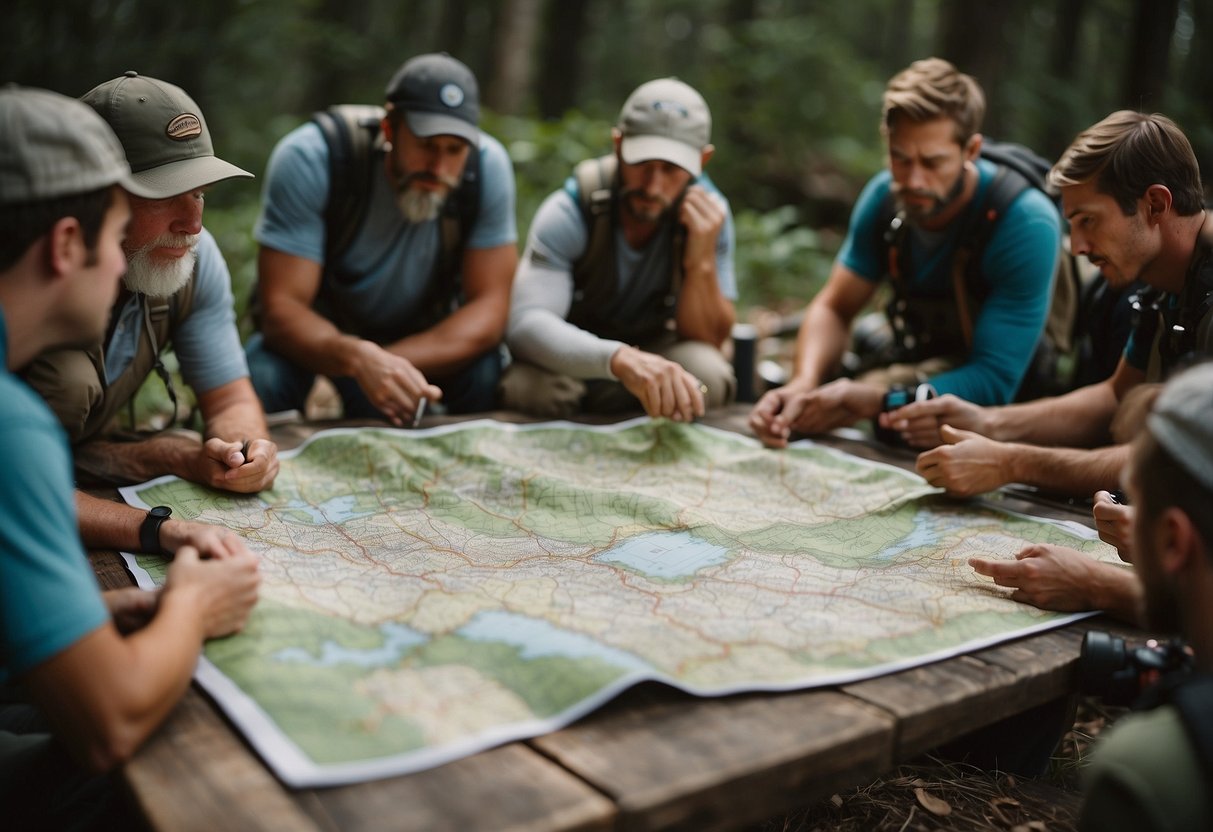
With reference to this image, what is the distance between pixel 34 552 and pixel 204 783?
0.47 metres

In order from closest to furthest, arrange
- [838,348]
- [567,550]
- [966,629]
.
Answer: [966,629], [567,550], [838,348]

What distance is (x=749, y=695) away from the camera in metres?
2.03

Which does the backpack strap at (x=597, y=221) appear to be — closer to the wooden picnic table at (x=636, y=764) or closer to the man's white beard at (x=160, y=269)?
the man's white beard at (x=160, y=269)

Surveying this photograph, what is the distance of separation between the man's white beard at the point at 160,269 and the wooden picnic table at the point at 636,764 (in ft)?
4.77

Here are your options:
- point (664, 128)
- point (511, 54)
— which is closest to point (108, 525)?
point (664, 128)

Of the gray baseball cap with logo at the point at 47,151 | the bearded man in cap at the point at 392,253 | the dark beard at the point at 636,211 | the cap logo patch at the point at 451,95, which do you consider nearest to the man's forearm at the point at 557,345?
the bearded man in cap at the point at 392,253

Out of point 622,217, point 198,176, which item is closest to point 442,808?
point 198,176

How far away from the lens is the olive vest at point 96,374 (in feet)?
9.34

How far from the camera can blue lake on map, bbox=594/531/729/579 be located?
2654 millimetres

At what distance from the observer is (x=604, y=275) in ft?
14.2

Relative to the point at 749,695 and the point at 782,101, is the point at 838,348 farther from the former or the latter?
the point at 782,101

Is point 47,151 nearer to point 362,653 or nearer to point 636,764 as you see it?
point 362,653

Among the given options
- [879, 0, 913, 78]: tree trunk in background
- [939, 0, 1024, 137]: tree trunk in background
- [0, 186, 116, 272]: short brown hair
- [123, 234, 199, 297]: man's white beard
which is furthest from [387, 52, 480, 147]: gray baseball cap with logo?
[879, 0, 913, 78]: tree trunk in background

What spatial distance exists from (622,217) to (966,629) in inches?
97.5
